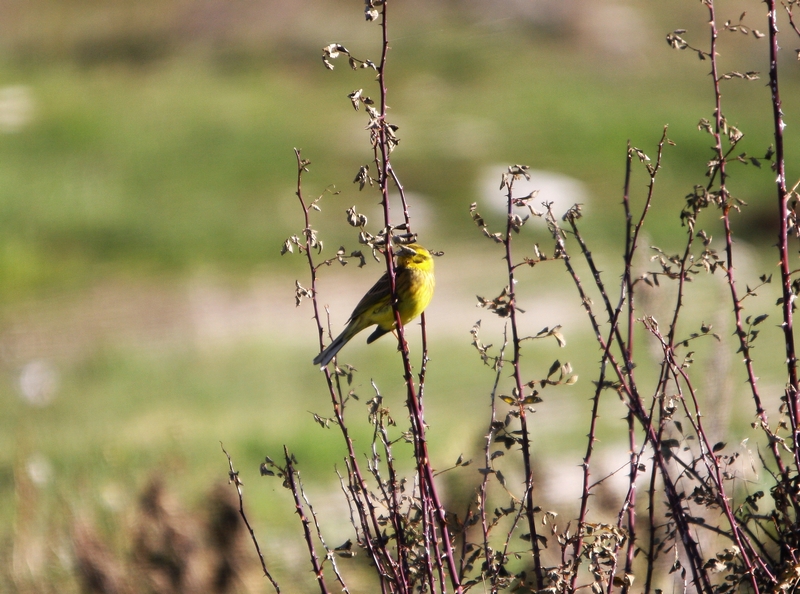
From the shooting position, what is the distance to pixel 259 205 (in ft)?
48.6

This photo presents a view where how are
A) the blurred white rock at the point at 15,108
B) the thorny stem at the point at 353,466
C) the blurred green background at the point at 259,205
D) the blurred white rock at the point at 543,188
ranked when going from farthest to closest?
the blurred white rock at the point at 15,108, the blurred white rock at the point at 543,188, the blurred green background at the point at 259,205, the thorny stem at the point at 353,466

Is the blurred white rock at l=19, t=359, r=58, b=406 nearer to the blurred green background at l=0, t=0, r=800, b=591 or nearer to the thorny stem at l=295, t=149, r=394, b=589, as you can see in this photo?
the blurred green background at l=0, t=0, r=800, b=591

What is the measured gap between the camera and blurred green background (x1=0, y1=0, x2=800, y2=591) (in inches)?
323

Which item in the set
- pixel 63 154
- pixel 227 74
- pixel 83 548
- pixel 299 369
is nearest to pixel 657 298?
pixel 83 548

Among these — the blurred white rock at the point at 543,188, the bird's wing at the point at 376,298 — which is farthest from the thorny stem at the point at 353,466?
the blurred white rock at the point at 543,188

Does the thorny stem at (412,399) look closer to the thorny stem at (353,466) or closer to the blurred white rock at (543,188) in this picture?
the thorny stem at (353,466)

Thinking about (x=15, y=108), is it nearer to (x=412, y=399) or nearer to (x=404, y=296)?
(x=404, y=296)

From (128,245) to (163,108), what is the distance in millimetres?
4756

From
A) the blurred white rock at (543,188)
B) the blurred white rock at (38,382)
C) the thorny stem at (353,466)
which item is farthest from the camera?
the blurred white rock at (543,188)

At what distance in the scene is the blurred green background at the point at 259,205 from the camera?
8.20 m

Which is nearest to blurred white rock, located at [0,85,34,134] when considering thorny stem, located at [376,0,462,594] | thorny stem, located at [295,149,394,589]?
thorny stem, located at [295,149,394,589]

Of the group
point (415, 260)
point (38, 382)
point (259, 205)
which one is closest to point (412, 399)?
point (415, 260)

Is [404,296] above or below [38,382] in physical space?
below

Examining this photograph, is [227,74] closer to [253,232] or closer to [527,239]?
[253,232]
